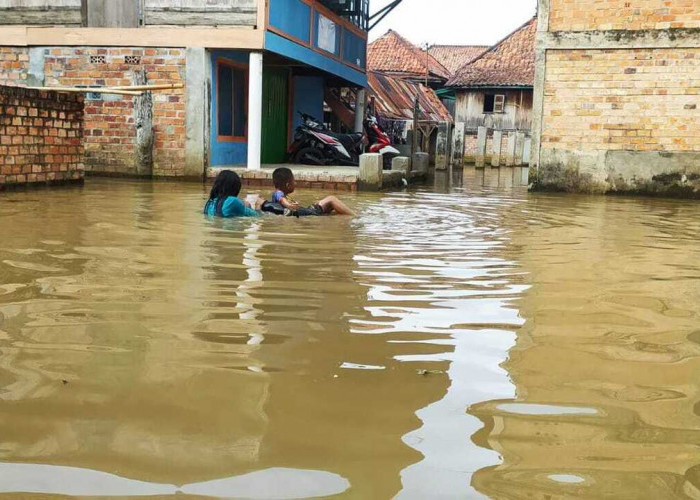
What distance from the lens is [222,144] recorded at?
14641 millimetres

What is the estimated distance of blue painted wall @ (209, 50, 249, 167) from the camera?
13.9 meters

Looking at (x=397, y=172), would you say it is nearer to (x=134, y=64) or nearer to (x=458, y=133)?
(x=134, y=64)

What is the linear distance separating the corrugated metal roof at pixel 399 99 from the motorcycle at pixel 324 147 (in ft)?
25.1

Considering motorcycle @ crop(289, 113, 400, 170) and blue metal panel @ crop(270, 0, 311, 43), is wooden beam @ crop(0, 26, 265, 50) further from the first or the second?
motorcycle @ crop(289, 113, 400, 170)

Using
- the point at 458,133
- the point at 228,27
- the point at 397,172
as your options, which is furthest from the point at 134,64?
the point at 458,133

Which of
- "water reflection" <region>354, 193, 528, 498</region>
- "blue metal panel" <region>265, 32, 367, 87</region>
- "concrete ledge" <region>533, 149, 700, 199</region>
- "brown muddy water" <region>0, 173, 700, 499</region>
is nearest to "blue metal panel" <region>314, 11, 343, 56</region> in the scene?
"blue metal panel" <region>265, 32, 367, 87</region>

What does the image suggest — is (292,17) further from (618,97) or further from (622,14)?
(618,97)

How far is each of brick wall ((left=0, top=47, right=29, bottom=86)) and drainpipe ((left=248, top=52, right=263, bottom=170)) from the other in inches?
164

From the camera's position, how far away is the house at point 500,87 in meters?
33.0

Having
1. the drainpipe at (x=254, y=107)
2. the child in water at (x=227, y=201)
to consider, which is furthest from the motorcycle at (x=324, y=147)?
the child in water at (x=227, y=201)

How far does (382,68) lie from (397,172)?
24.7 meters

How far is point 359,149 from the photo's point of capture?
17.4 m

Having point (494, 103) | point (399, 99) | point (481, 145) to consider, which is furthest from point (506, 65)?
point (481, 145)

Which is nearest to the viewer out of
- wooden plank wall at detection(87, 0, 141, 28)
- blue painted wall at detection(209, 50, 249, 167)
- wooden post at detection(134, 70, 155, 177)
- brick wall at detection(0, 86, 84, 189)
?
brick wall at detection(0, 86, 84, 189)
